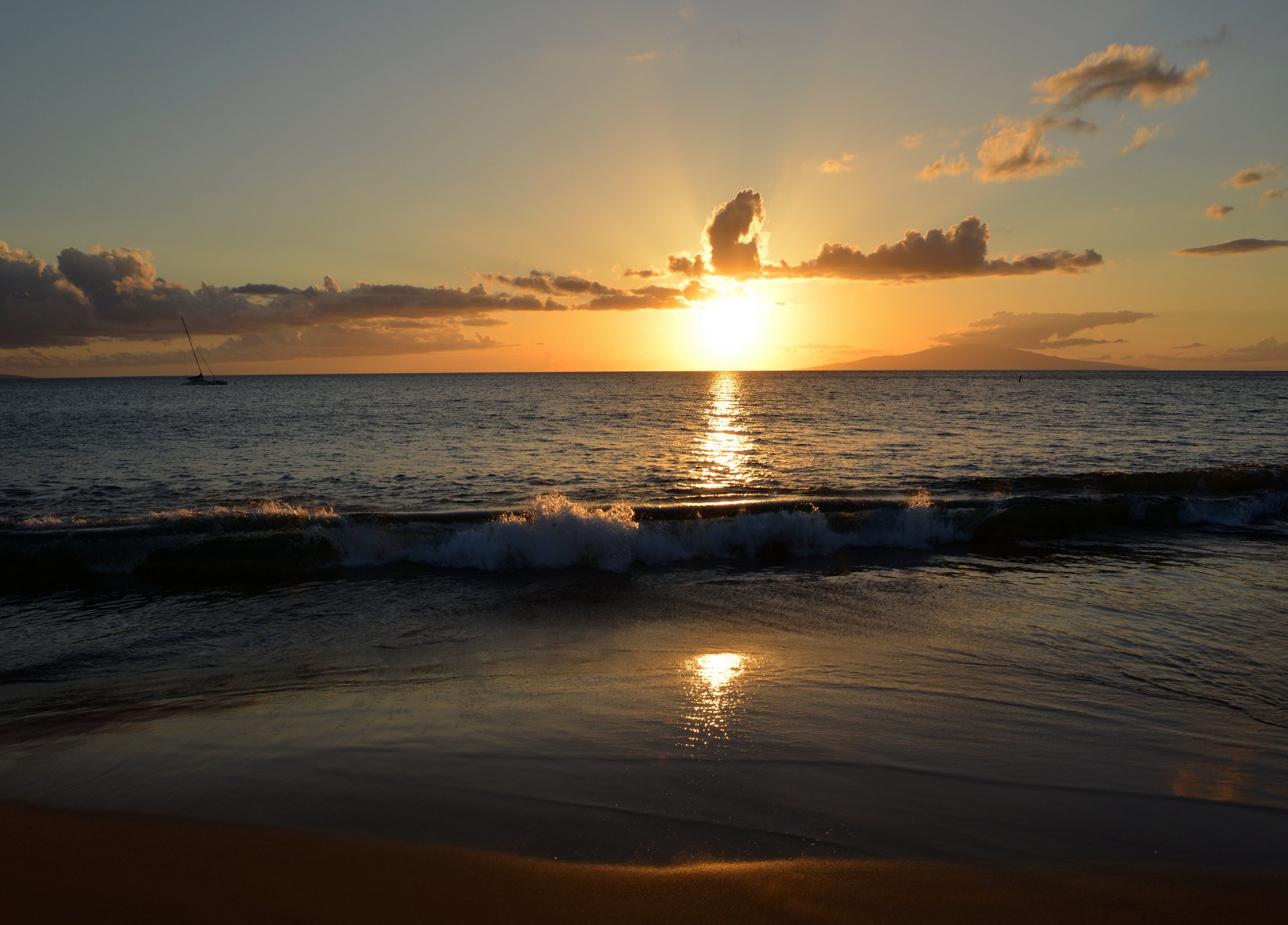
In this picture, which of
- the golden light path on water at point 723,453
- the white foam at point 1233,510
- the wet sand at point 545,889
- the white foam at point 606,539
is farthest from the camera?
the golden light path on water at point 723,453

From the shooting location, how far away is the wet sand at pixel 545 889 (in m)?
3.43

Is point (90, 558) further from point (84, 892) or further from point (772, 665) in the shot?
point (772, 665)

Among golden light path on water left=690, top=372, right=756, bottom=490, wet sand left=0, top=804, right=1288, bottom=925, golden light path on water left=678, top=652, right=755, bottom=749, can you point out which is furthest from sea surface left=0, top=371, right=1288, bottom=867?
golden light path on water left=690, top=372, right=756, bottom=490

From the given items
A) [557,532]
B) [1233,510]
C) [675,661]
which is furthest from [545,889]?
[1233,510]

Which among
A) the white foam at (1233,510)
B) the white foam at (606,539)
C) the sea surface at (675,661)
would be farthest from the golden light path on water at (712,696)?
the white foam at (1233,510)

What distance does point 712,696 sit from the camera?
626cm

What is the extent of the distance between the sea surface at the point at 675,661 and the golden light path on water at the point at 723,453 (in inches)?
29.8

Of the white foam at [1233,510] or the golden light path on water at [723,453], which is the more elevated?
the white foam at [1233,510]

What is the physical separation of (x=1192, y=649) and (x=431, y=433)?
34.1m

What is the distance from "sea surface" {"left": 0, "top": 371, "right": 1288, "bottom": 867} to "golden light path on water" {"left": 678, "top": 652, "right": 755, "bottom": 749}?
4 centimetres

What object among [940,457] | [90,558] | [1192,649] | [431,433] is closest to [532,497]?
[90,558]

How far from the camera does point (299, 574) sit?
39.2 feet

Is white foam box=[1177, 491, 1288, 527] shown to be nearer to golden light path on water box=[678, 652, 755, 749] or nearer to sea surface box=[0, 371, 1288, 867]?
sea surface box=[0, 371, 1288, 867]

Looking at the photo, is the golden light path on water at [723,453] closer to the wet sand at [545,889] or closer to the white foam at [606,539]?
the white foam at [606,539]
